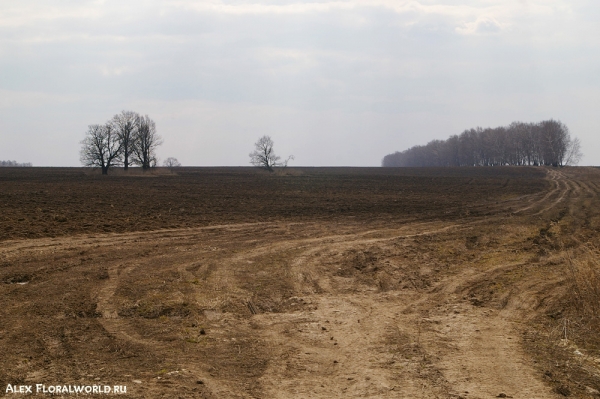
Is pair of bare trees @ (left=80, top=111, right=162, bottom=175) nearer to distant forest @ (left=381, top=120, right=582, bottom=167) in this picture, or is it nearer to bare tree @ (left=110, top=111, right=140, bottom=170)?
bare tree @ (left=110, top=111, right=140, bottom=170)

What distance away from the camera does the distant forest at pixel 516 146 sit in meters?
127

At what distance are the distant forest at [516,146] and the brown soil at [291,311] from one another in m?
119

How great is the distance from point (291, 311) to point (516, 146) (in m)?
144

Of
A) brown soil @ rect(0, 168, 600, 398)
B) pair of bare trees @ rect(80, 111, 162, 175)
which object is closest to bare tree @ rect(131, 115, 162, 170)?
pair of bare trees @ rect(80, 111, 162, 175)

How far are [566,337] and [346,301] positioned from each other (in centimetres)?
399

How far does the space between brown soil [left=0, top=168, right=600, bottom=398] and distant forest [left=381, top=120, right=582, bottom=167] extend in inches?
4704

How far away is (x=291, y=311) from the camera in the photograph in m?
9.57

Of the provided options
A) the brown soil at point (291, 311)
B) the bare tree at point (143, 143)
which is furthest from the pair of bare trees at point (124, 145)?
the brown soil at point (291, 311)

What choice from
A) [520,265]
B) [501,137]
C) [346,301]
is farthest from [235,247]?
[501,137]

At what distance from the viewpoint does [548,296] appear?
1021cm

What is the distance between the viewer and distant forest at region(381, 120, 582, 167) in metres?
127

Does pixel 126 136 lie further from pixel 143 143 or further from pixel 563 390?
pixel 563 390

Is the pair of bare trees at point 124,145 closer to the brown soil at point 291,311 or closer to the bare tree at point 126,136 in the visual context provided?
the bare tree at point 126,136

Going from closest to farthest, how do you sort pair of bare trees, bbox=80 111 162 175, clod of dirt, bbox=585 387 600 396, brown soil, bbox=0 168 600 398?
1. clod of dirt, bbox=585 387 600 396
2. brown soil, bbox=0 168 600 398
3. pair of bare trees, bbox=80 111 162 175
